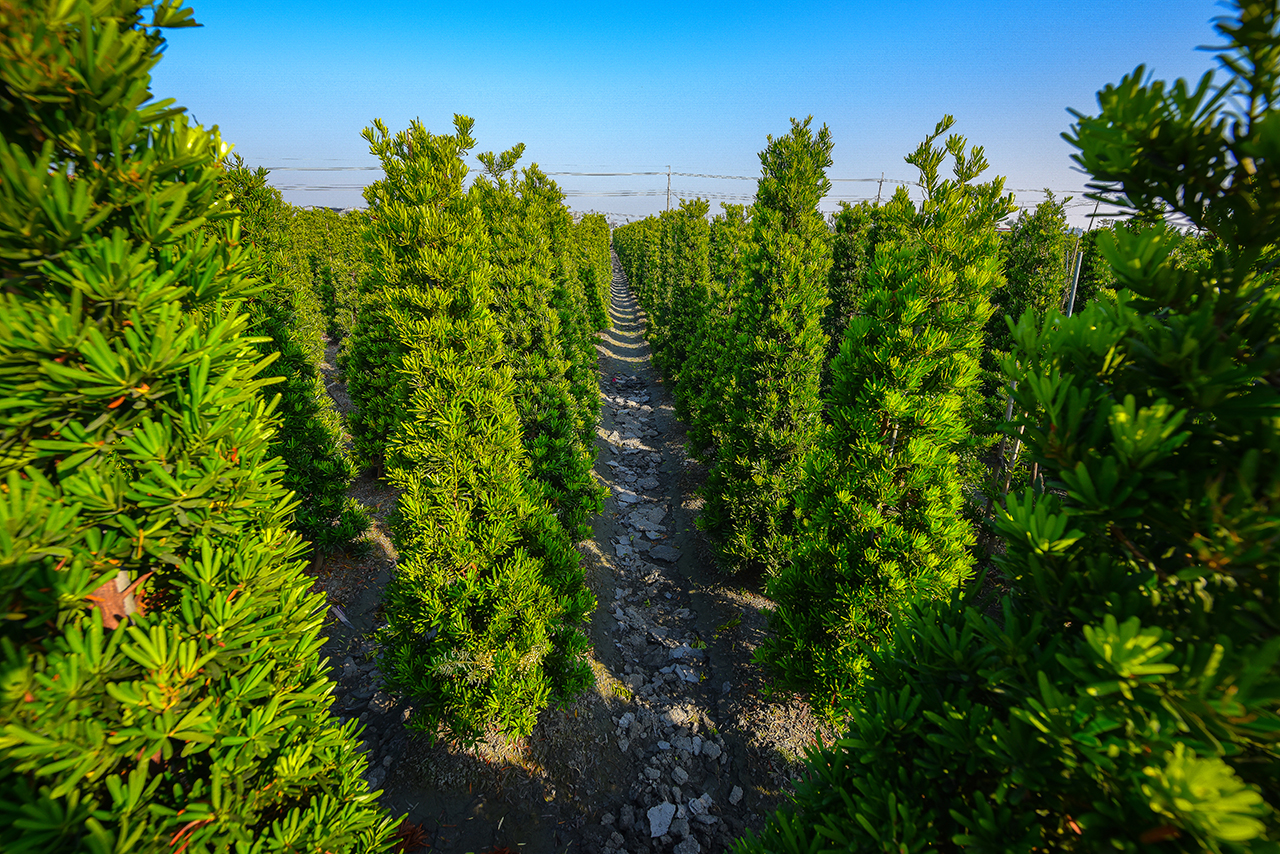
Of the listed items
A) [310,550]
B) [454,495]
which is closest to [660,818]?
[454,495]

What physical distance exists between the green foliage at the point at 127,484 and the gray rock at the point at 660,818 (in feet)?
13.9

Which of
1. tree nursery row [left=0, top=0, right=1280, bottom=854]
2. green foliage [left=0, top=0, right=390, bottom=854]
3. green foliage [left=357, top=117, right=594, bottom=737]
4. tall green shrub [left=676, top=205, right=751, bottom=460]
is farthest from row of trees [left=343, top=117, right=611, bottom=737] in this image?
tall green shrub [left=676, top=205, right=751, bottom=460]

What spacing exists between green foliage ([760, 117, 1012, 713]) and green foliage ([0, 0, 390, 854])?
184 inches

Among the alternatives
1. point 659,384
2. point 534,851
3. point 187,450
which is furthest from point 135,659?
point 659,384

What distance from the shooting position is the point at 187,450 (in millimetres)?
1883

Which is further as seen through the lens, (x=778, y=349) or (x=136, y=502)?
(x=778, y=349)

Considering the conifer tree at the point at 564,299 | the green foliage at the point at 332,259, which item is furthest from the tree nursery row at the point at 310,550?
the green foliage at the point at 332,259

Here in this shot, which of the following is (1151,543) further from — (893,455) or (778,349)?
(778,349)

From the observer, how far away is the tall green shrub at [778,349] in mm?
8492

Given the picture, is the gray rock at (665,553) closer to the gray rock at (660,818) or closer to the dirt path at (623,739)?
the dirt path at (623,739)

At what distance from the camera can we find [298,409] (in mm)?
8883

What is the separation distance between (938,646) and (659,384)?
69.0 feet

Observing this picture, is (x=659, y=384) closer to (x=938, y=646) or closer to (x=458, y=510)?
(x=458, y=510)

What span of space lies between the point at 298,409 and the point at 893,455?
391 inches
